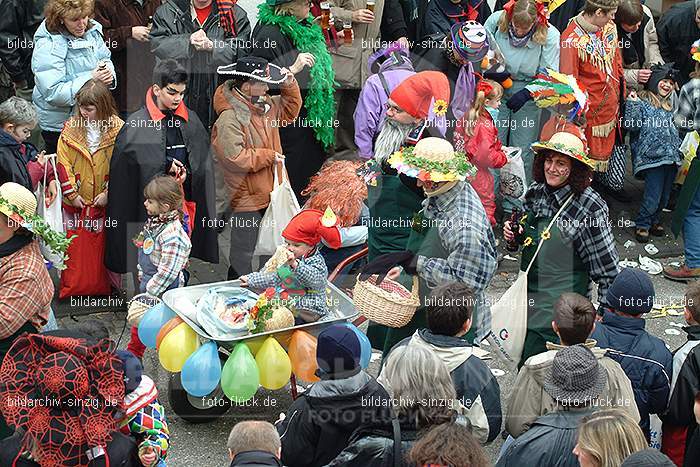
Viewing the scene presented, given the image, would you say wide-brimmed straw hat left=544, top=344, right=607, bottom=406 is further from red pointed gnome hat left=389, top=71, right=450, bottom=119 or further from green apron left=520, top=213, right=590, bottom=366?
red pointed gnome hat left=389, top=71, right=450, bottom=119

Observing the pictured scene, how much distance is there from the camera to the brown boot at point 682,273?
9.23m

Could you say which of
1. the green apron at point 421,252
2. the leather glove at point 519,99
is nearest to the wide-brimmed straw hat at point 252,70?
the green apron at point 421,252

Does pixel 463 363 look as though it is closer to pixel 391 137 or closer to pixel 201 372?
pixel 201 372

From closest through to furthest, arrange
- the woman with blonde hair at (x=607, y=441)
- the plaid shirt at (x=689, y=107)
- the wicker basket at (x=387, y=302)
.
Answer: the woman with blonde hair at (x=607, y=441)
the wicker basket at (x=387, y=302)
the plaid shirt at (x=689, y=107)

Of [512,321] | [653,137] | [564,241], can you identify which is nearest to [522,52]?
[653,137]

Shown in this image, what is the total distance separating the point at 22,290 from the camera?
5.94m

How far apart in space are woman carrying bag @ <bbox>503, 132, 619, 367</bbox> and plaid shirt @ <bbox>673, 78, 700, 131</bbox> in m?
3.07

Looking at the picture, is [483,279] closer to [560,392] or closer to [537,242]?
[537,242]

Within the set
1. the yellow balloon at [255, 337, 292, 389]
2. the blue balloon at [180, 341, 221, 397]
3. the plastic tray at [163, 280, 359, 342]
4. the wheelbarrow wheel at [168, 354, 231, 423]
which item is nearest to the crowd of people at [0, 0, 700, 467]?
the plastic tray at [163, 280, 359, 342]

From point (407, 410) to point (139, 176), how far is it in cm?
358

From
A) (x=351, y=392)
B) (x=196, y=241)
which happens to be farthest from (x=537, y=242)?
(x=196, y=241)

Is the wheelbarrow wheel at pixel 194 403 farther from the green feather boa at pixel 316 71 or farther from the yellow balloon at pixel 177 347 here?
the green feather boa at pixel 316 71

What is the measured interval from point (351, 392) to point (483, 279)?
1.78 metres

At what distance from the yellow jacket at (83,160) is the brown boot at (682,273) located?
16.0ft
